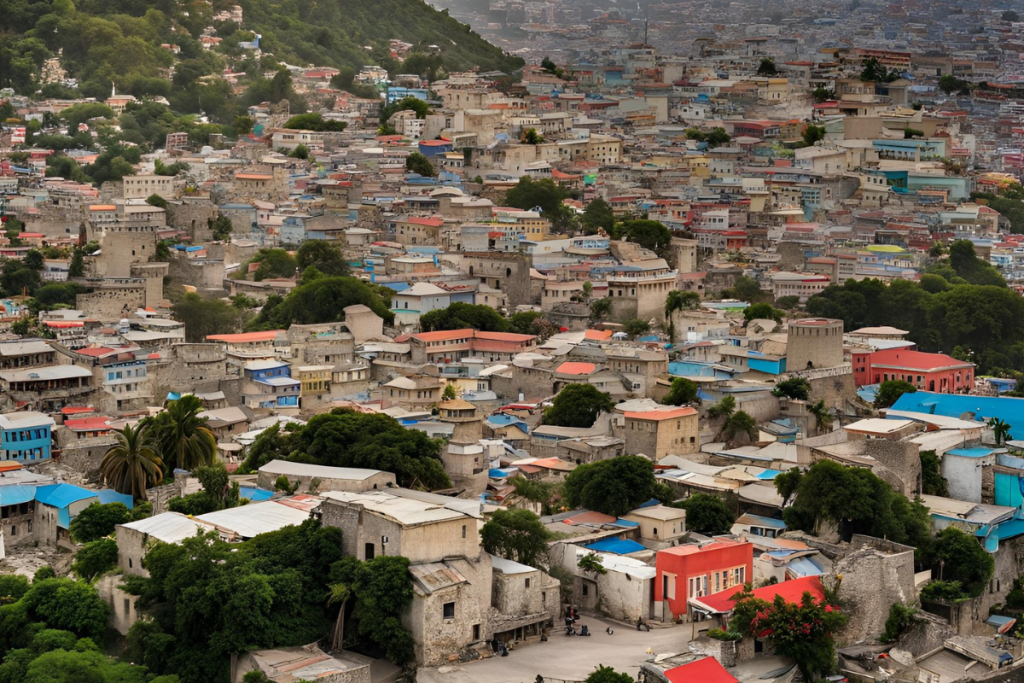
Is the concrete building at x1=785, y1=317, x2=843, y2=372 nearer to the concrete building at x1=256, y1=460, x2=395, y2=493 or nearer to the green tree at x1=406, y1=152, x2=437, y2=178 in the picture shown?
the concrete building at x1=256, y1=460, x2=395, y2=493

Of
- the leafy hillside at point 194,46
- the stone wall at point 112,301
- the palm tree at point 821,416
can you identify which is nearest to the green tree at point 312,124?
the leafy hillside at point 194,46

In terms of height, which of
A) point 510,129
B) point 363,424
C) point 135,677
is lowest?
point 135,677

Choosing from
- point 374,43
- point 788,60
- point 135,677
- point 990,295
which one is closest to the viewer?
point 135,677

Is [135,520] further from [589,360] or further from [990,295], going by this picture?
[990,295]

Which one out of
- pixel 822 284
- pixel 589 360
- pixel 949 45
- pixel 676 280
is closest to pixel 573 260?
pixel 676 280

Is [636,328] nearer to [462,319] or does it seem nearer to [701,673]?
[462,319]

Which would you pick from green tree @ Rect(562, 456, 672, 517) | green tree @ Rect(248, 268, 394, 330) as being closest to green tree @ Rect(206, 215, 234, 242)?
green tree @ Rect(248, 268, 394, 330)

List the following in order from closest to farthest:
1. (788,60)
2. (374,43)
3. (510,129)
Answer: (510,129) → (788,60) → (374,43)
